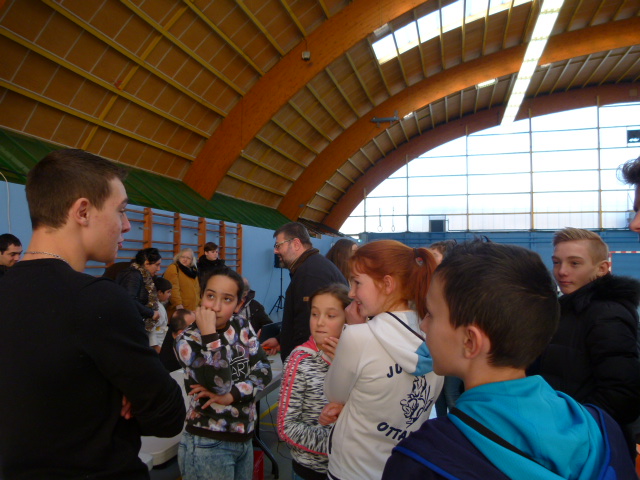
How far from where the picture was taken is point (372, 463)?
1549 millimetres

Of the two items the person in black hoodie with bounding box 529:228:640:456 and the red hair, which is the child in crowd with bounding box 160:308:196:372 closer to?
the red hair

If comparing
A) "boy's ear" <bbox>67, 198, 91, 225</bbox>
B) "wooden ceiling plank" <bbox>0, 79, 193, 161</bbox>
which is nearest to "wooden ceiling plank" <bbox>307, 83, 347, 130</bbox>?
"wooden ceiling plank" <bbox>0, 79, 193, 161</bbox>

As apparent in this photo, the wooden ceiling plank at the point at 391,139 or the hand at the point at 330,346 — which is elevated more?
the wooden ceiling plank at the point at 391,139

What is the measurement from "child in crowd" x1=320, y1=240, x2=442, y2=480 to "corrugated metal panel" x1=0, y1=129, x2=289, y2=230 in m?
5.58

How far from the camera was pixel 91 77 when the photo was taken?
909cm

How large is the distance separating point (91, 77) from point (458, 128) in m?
17.2

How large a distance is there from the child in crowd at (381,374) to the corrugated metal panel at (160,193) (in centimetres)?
558

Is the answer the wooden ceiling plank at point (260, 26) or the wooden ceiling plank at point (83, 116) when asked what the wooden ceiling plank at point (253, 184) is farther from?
the wooden ceiling plank at point (260, 26)

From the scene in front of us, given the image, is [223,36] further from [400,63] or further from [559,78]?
[559,78]

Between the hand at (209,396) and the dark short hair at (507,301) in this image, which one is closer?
the dark short hair at (507,301)

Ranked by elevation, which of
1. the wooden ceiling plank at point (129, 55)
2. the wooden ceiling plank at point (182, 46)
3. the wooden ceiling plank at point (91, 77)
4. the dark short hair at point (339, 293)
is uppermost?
the wooden ceiling plank at point (182, 46)

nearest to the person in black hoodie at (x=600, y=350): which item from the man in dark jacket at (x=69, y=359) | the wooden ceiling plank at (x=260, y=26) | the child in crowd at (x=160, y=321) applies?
the man in dark jacket at (x=69, y=359)

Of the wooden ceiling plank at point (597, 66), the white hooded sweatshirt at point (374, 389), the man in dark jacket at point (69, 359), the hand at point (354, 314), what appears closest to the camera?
the man in dark jacket at point (69, 359)

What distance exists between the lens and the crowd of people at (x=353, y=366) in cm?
85
